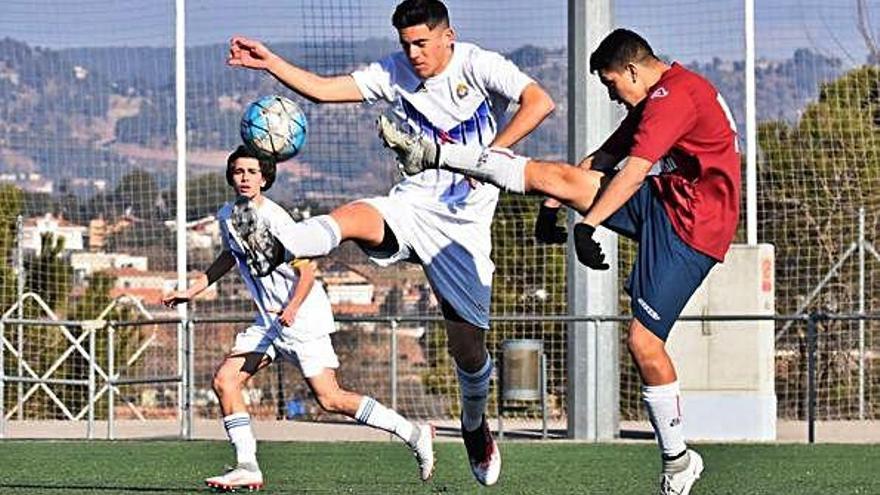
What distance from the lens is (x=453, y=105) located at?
9172mm

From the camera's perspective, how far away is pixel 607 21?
17.8 m

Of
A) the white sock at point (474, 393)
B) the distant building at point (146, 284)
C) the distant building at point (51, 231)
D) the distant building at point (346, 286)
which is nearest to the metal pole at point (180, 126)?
the distant building at point (146, 284)

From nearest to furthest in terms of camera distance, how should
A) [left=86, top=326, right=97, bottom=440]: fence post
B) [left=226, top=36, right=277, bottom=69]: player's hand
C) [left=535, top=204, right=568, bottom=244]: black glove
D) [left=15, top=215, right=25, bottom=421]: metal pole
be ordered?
[left=535, top=204, right=568, bottom=244]: black glove < [left=226, top=36, right=277, bottom=69]: player's hand < [left=86, top=326, right=97, bottom=440]: fence post < [left=15, top=215, right=25, bottom=421]: metal pole

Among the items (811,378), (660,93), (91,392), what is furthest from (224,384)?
(91,392)

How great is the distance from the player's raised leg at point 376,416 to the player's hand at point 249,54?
2128mm

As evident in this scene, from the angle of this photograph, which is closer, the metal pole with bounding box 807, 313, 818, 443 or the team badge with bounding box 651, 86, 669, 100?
the team badge with bounding box 651, 86, 669, 100

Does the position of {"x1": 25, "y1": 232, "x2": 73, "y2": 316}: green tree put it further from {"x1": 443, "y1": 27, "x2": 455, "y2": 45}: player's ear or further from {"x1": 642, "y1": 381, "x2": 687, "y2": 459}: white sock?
{"x1": 642, "y1": 381, "x2": 687, "y2": 459}: white sock

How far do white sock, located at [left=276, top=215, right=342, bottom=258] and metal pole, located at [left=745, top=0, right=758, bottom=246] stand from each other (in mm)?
11115

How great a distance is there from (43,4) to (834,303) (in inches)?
357

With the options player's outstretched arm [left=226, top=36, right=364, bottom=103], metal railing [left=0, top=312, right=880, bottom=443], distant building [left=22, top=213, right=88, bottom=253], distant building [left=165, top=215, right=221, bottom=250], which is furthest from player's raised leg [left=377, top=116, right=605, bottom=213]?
distant building [left=22, top=213, right=88, bottom=253]

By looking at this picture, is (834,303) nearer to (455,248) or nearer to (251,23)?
(251,23)

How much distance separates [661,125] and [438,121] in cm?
133

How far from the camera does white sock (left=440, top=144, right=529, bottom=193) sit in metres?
8.38

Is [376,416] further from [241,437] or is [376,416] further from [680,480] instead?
[680,480]
